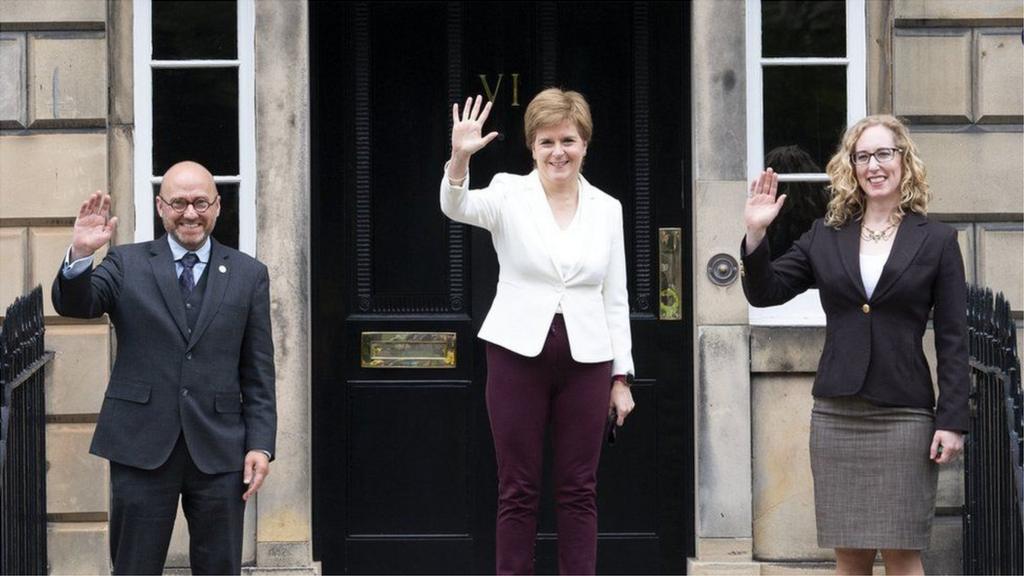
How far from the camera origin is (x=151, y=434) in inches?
197

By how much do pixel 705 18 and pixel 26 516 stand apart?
3647mm

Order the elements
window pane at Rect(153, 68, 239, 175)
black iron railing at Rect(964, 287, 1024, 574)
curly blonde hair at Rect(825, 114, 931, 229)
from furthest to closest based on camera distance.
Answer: window pane at Rect(153, 68, 239, 175), black iron railing at Rect(964, 287, 1024, 574), curly blonde hair at Rect(825, 114, 931, 229)

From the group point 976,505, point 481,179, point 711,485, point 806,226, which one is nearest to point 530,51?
point 481,179

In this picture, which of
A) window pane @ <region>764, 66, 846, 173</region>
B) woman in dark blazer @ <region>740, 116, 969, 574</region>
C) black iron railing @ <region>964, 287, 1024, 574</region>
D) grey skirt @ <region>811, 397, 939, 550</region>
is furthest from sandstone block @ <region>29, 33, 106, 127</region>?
black iron railing @ <region>964, 287, 1024, 574</region>

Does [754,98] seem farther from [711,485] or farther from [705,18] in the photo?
[711,485]

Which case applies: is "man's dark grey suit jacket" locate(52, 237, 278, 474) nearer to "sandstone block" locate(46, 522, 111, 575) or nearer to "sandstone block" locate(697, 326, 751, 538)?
"sandstone block" locate(46, 522, 111, 575)

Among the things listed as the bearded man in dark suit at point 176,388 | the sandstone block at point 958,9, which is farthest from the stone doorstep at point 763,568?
the bearded man in dark suit at point 176,388

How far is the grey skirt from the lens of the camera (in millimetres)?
5242

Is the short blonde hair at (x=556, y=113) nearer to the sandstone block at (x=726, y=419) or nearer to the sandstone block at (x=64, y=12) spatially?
the sandstone block at (x=726, y=419)

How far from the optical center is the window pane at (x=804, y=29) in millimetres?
7328

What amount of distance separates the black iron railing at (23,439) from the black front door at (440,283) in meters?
1.37

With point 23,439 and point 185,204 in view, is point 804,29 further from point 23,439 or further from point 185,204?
point 23,439

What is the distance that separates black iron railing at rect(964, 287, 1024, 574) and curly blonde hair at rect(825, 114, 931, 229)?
0.80 m

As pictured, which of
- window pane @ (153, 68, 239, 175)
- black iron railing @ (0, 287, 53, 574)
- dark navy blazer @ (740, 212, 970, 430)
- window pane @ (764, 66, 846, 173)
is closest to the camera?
dark navy blazer @ (740, 212, 970, 430)
